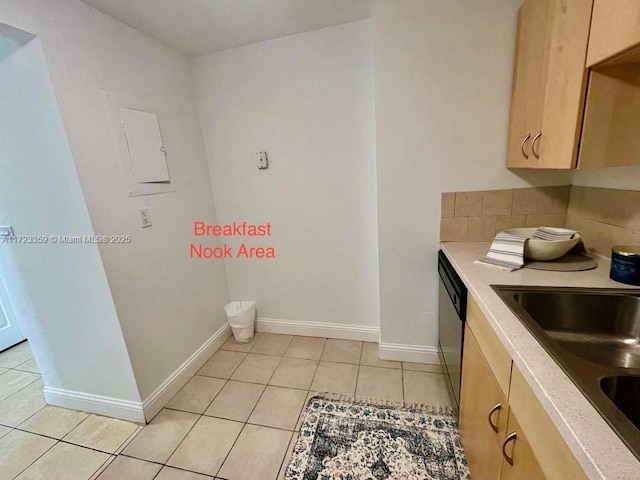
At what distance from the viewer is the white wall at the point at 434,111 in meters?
1.47

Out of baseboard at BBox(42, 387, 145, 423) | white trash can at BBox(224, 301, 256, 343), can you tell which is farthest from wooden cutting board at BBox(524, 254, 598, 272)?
baseboard at BBox(42, 387, 145, 423)

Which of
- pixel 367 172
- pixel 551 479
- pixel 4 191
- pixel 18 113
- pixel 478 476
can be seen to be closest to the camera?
pixel 551 479

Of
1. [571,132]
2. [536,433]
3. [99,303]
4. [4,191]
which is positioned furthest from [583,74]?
[4,191]

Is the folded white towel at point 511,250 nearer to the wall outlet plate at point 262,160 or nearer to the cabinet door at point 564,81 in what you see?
the cabinet door at point 564,81

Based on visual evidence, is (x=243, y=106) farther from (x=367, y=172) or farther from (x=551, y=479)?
(x=551, y=479)

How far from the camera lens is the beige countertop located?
0.46 metres

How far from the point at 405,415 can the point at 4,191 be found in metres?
2.50

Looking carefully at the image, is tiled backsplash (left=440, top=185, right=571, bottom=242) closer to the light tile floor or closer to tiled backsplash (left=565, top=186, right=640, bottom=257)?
tiled backsplash (left=565, top=186, right=640, bottom=257)

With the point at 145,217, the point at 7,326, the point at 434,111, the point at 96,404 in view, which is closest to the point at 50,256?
the point at 145,217

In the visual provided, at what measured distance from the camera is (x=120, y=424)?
1.67 metres

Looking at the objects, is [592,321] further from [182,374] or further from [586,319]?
[182,374]

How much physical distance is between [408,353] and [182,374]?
161cm

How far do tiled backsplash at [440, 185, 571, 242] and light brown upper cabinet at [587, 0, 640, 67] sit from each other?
0.83 m

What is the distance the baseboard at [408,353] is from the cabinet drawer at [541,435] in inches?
49.6
